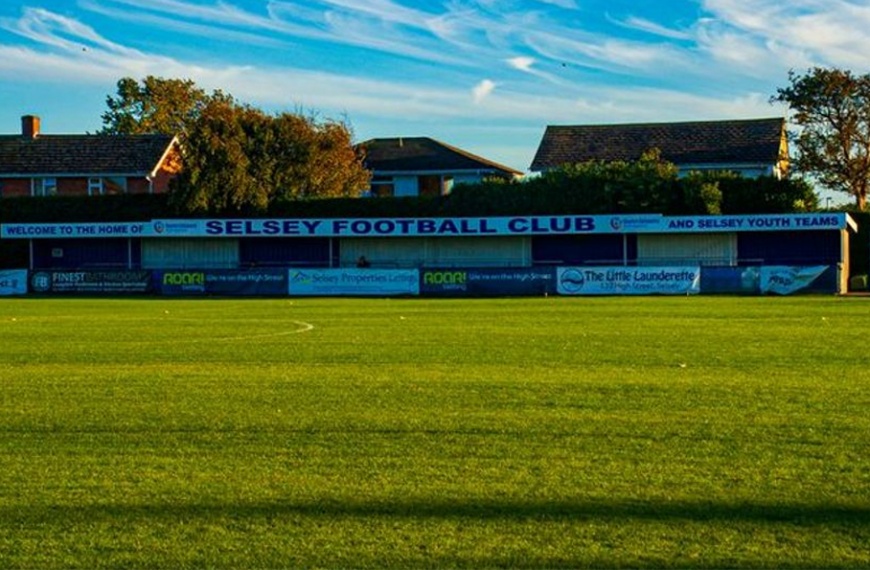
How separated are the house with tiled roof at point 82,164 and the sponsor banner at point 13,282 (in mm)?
19308

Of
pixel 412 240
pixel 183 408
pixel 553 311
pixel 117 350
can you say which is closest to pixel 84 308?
pixel 553 311

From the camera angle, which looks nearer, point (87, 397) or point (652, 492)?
point (652, 492)

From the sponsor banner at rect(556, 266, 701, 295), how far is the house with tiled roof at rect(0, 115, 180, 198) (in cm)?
3348

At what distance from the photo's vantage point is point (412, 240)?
5566 cm

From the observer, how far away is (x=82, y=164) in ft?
231

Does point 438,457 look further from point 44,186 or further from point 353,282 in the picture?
point 44,186

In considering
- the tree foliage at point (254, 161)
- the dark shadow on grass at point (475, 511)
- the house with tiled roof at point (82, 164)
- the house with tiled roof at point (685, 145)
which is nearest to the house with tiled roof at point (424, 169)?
the house with tiled roof at point (685, 145)

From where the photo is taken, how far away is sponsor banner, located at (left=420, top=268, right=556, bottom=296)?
151ft

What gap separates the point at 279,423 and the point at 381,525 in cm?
380

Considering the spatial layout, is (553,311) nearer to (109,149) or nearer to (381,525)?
(381,525)

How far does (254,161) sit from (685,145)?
25.6 meters

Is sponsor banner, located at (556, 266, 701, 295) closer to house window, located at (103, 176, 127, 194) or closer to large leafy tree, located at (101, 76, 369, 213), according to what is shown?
large leafy tree, located at (101, 76, 369, 213)

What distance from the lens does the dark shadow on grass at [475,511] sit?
7043 millimetres

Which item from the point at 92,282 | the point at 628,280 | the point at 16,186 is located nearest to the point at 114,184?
the point at 16,186
